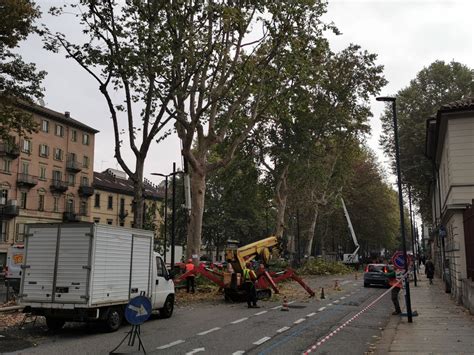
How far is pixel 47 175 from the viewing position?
58625mm

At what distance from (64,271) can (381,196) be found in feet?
190

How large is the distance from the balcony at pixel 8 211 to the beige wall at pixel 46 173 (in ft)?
1.88

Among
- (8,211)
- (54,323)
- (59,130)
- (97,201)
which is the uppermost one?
(59,130)

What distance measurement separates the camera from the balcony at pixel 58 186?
59.3m

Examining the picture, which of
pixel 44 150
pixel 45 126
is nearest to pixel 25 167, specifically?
pixel 44 150

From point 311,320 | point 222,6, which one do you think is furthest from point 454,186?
point 222,6

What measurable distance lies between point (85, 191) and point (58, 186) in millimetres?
4912

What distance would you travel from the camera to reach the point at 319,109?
1548 inches

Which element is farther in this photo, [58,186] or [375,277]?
[58,186]

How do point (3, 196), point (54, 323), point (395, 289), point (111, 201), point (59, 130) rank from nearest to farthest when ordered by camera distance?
point (54, 323)
point (395, 289)
point (3, 196)
point (59, 130)
point (111, 201)

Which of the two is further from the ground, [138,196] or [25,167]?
[25,167]

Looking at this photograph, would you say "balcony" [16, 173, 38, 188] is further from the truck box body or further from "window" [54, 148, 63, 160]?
the truck box body

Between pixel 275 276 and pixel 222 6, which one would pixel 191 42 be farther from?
pixel 275 276

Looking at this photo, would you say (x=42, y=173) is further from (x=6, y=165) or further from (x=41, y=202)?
(x=6, y=165)
